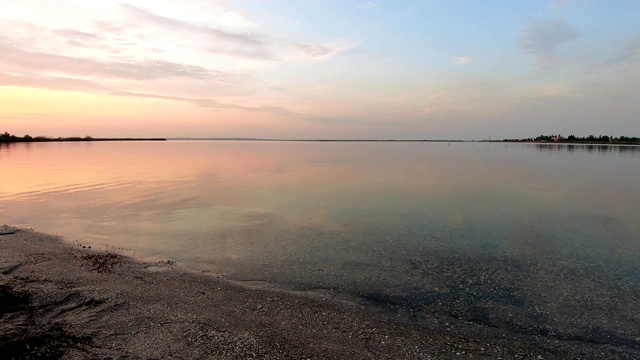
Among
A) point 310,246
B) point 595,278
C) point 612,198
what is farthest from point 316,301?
point 612,198

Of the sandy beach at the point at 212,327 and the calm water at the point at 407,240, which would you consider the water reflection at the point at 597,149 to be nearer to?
the calm water at the point at 407,240

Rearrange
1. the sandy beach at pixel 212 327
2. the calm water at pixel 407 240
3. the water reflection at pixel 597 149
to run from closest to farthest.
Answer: the sandy beach at pixel 212 327 < the calm water at pixel 407 240 < the water reflection at pixel 597 149

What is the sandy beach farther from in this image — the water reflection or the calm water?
the water reflection

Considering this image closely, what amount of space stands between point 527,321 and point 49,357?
28.0 feet

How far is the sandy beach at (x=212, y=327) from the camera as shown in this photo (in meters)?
5.85

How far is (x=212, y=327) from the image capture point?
21.8ft

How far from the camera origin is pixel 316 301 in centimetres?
806

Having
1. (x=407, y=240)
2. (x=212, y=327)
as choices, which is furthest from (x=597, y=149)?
(x=212, y=327)

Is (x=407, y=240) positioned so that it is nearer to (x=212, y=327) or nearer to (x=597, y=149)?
(x=212, y=327)

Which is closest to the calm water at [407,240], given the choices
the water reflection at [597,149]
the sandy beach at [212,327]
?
the sandy beach at [212,327]

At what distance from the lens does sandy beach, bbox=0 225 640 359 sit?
19.2 ft

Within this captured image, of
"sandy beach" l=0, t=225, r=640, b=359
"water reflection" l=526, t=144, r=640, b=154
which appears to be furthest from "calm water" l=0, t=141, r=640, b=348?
"water reflection" l=526, t=144, r=640, b=154

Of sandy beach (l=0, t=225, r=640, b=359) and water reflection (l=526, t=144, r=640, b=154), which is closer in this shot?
sandy beach (l=0, t=225, r=640, b=359)

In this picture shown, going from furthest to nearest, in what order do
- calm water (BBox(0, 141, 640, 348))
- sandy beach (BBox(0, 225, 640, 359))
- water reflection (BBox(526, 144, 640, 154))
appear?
water reflection (BBox(526, 144, 640, 154)) → calm water (BBox(0, 141, 640, 348)) → sandy beach (BBox(0, 225, 640, 359))
